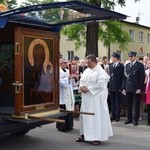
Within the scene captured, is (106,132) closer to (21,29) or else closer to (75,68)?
(21,29)

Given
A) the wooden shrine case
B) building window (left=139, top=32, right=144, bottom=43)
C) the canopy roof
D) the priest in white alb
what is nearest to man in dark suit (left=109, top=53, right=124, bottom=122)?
the priest in white alb

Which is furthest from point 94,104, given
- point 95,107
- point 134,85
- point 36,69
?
point 134,85

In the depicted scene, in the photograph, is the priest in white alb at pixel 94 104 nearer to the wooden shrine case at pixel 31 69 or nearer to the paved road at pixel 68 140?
the paved road at pixel 68 140

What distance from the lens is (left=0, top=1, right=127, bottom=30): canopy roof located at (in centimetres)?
650

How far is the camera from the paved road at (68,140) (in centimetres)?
800

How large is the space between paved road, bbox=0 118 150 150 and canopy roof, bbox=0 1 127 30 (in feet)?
7.92

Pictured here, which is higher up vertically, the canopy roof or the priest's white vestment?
the canopy roof

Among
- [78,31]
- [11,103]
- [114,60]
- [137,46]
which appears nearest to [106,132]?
[11,103]

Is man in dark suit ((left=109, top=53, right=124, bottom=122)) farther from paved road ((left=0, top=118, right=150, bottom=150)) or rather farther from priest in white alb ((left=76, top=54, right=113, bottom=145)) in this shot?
priest in white alb ((left=76, top=54, right=113, bottom=145))

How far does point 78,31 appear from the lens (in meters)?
27.7

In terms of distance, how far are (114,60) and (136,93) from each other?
1.36 m

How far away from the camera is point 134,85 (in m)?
10.5

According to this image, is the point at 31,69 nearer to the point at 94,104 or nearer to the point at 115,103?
the point at 94,104

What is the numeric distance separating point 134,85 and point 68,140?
2.77m
